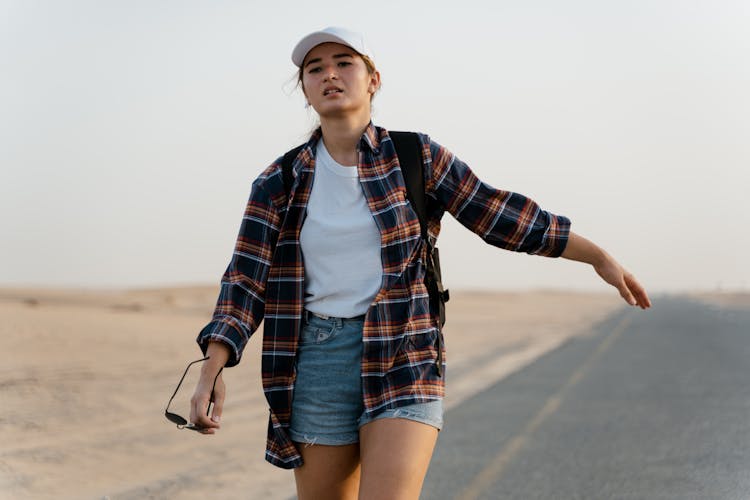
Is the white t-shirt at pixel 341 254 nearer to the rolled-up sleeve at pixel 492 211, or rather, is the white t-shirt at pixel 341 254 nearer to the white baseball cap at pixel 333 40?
the rolled-up sleeve at pixel 492 211

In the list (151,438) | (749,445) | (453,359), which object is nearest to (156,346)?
(453,359)

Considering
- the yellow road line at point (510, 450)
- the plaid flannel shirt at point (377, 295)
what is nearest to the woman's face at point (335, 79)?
the plaid flannel shirt at point (377, 295)

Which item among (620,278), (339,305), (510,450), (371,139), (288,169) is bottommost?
(510,450)

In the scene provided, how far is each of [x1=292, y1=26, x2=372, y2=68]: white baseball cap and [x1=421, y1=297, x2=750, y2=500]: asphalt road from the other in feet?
13.3

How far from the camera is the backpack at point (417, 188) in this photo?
3186 millimetres

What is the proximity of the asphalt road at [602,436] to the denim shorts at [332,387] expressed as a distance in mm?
3673

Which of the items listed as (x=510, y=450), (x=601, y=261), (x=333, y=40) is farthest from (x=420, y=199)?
(x=510, y=450)

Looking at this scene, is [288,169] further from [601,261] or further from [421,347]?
[601,261]

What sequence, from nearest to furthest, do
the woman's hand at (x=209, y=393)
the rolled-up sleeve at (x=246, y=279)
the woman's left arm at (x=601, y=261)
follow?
the woman's hand at (x=209, y=393) < the rolled-up sleeve at (x=246, y=279) < the woman's left arm at (x=601, y=261)

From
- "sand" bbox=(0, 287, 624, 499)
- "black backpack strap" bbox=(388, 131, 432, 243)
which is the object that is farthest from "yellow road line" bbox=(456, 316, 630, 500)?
"black backpack strap" bbox=(388, 131, 432, 243)

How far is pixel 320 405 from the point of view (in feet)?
10.2

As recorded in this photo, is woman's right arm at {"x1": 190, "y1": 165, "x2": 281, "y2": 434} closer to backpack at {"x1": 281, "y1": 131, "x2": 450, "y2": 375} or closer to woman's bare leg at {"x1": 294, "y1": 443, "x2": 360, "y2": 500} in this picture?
backpack at {"x1": 281, "y1": 131, "x2": 450, "y2": 375}

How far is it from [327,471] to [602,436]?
20.1 feet

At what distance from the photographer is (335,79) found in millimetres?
3242
